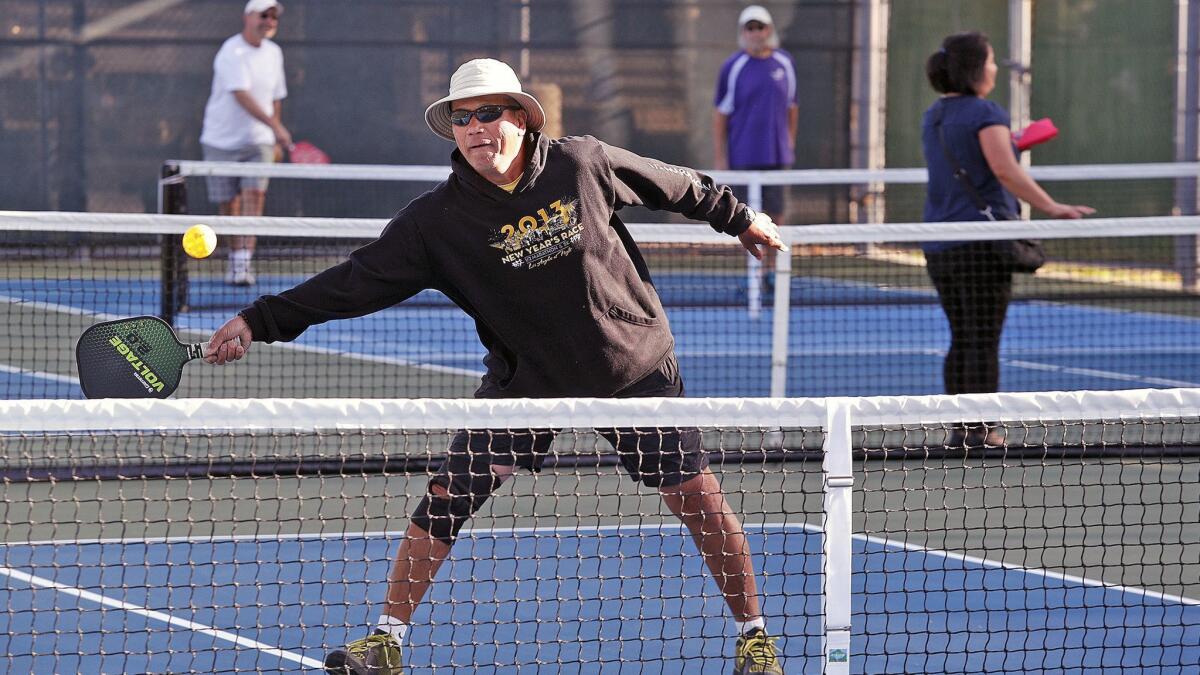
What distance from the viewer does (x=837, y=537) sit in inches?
131

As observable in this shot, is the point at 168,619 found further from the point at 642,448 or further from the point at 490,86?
Result: the point at 490,86

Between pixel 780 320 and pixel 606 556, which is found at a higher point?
pixel 780 320

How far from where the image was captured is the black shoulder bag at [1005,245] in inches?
269

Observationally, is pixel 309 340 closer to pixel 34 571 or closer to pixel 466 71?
pixel 34 571

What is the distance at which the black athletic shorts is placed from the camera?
3984 millimetres

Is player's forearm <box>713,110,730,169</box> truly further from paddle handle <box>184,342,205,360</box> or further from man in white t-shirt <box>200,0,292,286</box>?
paddle handle <box>184,342,205,360</box>

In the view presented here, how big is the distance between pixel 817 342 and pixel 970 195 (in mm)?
3581

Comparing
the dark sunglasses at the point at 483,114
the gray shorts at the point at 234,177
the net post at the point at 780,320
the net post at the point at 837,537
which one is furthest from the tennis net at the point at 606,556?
the gray shorts at the point at 234,177

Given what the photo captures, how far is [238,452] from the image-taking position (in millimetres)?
7273

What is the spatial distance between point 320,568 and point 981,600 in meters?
2.01

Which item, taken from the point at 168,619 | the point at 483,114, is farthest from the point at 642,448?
the point at 168,619

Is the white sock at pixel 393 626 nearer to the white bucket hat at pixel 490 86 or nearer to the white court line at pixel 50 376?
the white bucket hat at pixel 490 86

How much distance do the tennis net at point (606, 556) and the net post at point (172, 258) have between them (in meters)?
1.11

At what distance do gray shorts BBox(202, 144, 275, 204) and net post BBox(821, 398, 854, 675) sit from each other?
350 inches
